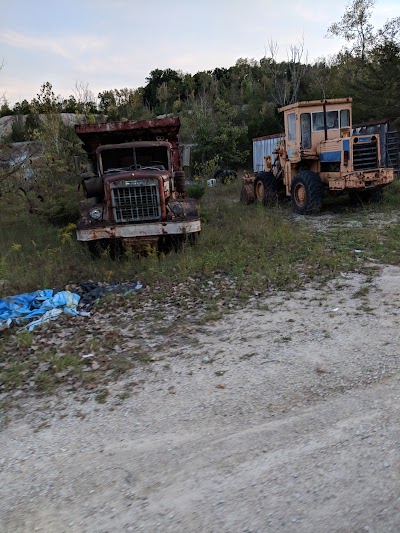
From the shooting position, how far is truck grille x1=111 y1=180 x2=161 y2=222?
26.2 feet

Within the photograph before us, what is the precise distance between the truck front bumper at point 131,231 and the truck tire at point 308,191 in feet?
16.9

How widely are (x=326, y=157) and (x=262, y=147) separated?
9.46 metres

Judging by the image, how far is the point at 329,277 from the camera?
6.80 metres

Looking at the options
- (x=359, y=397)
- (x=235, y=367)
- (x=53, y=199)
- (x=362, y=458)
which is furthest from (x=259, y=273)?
(x=53, y=199)

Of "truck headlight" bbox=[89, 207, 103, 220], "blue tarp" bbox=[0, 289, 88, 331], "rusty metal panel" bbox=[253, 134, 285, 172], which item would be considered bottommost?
"blue tarp" bbox=[0, 289, 88, 331]

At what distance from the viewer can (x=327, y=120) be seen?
12.5 m

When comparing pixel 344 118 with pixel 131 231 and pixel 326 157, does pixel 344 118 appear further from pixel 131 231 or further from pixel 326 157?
pixel 131 231

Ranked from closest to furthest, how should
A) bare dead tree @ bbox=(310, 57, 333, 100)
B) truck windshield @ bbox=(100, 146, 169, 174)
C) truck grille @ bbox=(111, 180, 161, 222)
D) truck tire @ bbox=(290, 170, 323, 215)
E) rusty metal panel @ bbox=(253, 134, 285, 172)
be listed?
1. truck grille @ bbox=(111, 180, 161, 222)
2. truck windshield @ bbox=(100, 146, 169, 174)
3. truck tire @ bbox=(290, 170, 323, 215)
4. rusty metal panel @ bbox=(253, 134, 285, 172)
5. bare dead tree @ bbox=(310, 57, 333, 100)

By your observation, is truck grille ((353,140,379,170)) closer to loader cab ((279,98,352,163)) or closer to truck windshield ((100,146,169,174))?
loader cab ((279,98,352,163))

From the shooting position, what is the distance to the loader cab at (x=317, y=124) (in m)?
12.4

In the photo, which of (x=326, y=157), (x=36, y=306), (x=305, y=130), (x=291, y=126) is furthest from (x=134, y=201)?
(x=291, y=126)

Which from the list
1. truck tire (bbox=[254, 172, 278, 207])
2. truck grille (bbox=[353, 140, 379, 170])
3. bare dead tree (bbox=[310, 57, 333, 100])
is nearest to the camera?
truck grille (bbox=[353, 140, 379, 170])

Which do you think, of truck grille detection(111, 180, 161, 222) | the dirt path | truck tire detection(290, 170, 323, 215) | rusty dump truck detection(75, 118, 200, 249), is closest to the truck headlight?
rusty dump truck detection(75, 118, 200, 249)

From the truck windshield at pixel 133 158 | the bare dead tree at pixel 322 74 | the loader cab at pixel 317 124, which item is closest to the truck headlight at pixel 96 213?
the truck windshield at pixel 133 158
